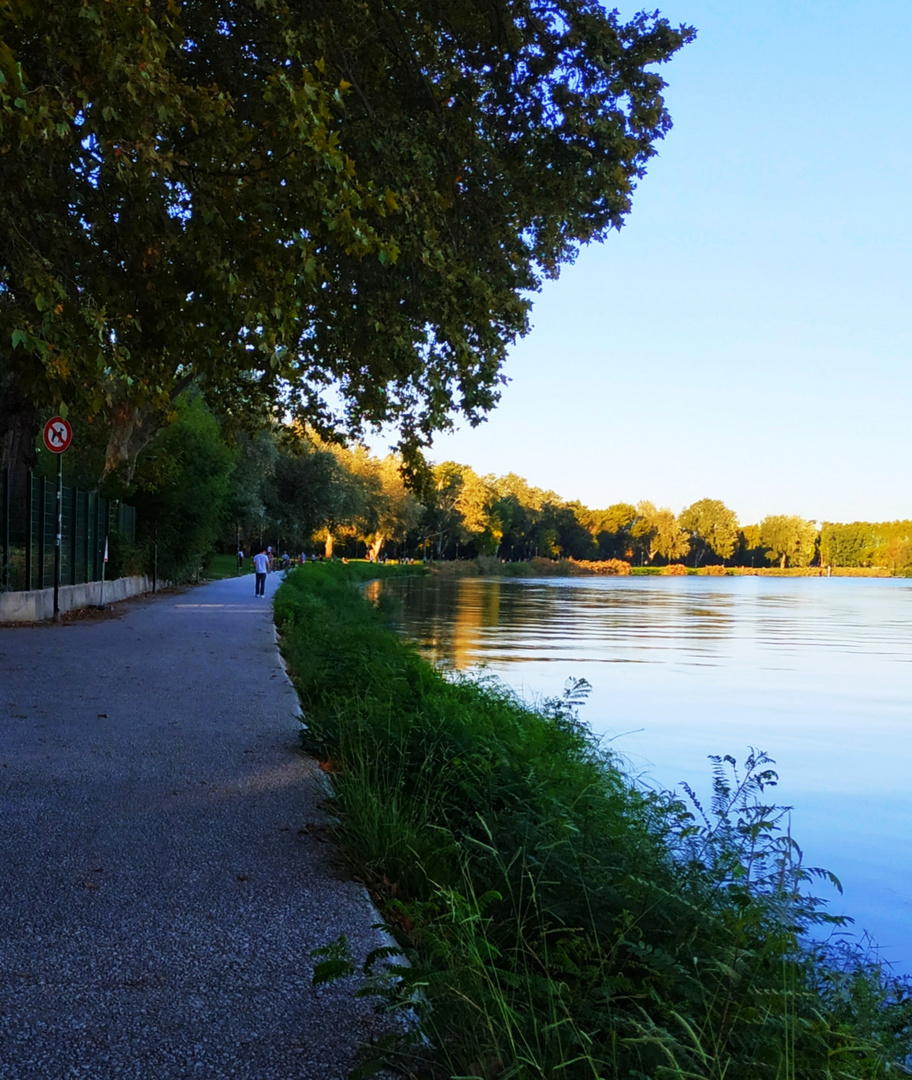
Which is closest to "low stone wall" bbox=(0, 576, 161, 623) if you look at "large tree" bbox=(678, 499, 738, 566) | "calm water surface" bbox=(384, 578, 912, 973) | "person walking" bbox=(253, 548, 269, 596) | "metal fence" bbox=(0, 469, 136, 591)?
"metal fence" bbox=(0, 469, 136, 591)

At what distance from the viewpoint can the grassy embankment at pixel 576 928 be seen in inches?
120

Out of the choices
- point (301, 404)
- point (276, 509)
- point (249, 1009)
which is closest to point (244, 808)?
point (249, 1009)

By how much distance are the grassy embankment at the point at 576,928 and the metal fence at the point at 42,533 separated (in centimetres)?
1213

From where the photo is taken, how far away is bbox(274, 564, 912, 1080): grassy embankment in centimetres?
304

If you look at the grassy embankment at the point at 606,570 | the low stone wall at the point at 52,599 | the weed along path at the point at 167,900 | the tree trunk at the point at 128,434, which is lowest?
the grassy embankment at the point at 606,570

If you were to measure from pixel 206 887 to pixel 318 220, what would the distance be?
20.9 ft

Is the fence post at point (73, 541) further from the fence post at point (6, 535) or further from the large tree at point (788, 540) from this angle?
the large tree at point (788, 540)

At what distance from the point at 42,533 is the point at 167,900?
1659 cm

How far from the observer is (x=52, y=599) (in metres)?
19.6

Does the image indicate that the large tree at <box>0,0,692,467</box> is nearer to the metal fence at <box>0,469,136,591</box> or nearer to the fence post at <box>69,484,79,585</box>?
the metal fence at <box>0,469,136,591</box>

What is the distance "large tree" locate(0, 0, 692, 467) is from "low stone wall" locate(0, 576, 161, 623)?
5.87 meters

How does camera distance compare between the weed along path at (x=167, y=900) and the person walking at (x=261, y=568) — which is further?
the person walking at (x=261, y=568)

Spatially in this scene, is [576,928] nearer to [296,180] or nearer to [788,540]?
[296,180]

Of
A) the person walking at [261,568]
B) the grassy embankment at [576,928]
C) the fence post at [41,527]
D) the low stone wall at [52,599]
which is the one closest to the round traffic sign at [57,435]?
the low stone wall at [52,599]
